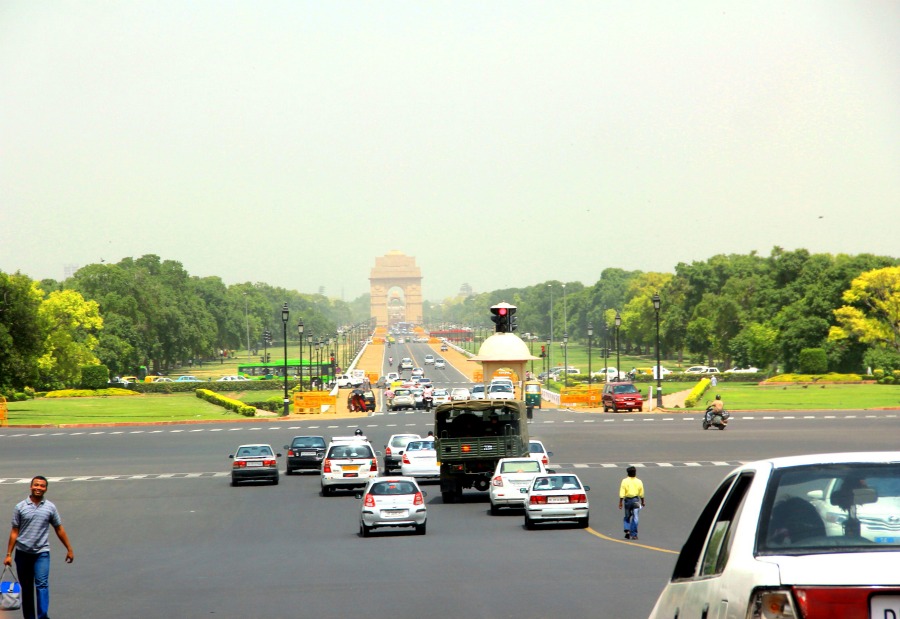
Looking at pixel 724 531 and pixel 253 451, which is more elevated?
pixel 724 531

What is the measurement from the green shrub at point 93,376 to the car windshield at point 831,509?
357ft

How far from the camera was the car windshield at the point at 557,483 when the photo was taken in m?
26.2

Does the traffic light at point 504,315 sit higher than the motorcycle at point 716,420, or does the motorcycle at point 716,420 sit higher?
the traffic light at point 504,315

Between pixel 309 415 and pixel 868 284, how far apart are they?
47402mm

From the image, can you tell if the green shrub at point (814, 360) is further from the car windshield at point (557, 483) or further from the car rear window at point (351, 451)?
the car windshield at point (557, 483)

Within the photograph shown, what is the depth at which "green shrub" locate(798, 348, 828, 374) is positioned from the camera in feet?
336

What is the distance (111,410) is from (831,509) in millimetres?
82749

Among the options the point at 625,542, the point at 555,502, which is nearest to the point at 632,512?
the point at 625,542

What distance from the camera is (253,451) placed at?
1532 inches

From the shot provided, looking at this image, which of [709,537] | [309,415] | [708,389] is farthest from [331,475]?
[708,389]

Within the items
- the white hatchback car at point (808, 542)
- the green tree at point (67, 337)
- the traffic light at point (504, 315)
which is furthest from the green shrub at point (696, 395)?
the white hatchback car at point (808, 542)

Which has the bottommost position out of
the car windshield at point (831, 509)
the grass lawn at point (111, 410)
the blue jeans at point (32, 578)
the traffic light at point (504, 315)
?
the grass lawn at point (111, 410)

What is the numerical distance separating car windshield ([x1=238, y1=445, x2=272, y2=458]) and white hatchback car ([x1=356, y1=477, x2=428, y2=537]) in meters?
13.5

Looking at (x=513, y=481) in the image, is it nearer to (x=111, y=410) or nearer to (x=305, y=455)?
(x=305, y=455)
